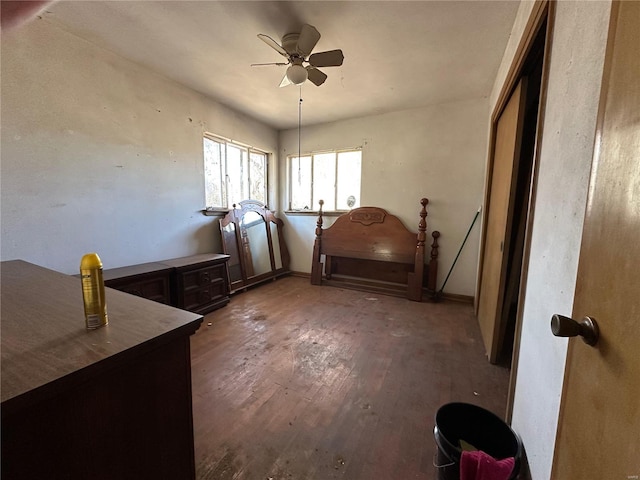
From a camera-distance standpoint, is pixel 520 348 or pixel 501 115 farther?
pixel 501 115

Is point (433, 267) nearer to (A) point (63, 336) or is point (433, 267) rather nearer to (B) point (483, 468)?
(B) point (483, 468)

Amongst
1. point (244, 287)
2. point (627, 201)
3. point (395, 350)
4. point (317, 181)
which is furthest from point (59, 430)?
point (317, 181)

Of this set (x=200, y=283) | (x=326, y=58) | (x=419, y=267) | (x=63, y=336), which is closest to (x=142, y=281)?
(x=200, y=283)

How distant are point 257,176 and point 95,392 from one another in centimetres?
405

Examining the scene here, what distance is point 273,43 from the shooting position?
200cm

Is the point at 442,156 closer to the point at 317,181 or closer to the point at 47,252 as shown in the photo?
the point at 317,181

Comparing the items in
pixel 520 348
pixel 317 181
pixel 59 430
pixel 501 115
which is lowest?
pixel 520 348

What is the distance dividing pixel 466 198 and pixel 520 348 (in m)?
2.47

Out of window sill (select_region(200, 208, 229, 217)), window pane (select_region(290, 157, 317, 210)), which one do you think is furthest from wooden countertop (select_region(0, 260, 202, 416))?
window pane (select_region(290, 157, 317, 210))

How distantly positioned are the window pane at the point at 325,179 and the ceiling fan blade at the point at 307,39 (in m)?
2.15

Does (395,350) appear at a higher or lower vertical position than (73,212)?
lower

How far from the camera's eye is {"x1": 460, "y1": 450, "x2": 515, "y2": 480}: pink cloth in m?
0.87

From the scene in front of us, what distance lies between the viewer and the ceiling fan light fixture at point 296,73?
2.12 metres

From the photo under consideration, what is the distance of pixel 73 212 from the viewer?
85.7 inches
